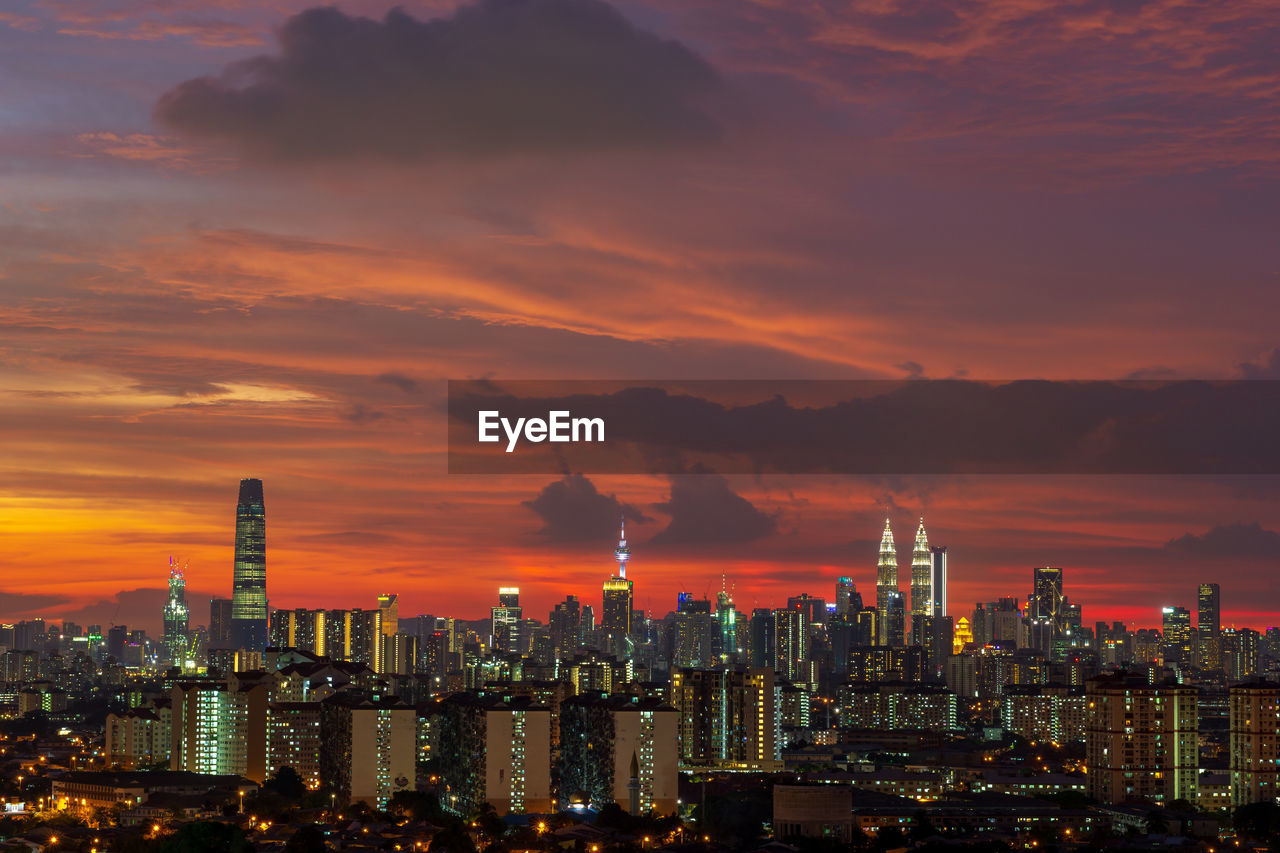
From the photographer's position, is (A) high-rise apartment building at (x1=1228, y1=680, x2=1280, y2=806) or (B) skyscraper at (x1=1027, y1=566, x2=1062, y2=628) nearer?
(A) high-rise apartment building at (x1=1228, y1=680, x2=1280, y2=806)

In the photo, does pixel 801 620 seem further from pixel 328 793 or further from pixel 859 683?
pixel 328 793

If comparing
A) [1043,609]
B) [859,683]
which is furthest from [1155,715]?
[1043,609]

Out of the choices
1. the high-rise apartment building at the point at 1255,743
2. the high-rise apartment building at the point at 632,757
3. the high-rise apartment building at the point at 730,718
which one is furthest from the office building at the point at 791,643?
the high-rise apartment building at the point at 632,757

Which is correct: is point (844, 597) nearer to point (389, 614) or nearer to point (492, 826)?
point (389, 614)

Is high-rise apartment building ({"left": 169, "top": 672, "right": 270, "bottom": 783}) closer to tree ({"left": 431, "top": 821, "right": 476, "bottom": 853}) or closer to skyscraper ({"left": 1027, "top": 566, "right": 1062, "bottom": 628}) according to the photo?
tree ({"left": 431, "top": 821, "right": 476, "bottom": 853})

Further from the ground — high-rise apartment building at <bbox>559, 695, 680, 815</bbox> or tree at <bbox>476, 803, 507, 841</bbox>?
high-rise apartment building at <bbox>559, 695, 680, 815</bbox>

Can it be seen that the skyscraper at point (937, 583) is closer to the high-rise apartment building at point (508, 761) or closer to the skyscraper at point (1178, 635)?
the skyscraper at point (1178, 635)

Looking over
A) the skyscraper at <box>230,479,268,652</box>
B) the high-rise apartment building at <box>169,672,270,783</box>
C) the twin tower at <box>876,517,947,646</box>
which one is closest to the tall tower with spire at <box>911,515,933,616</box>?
the twin tower at <box>876,517,947,646</box>
